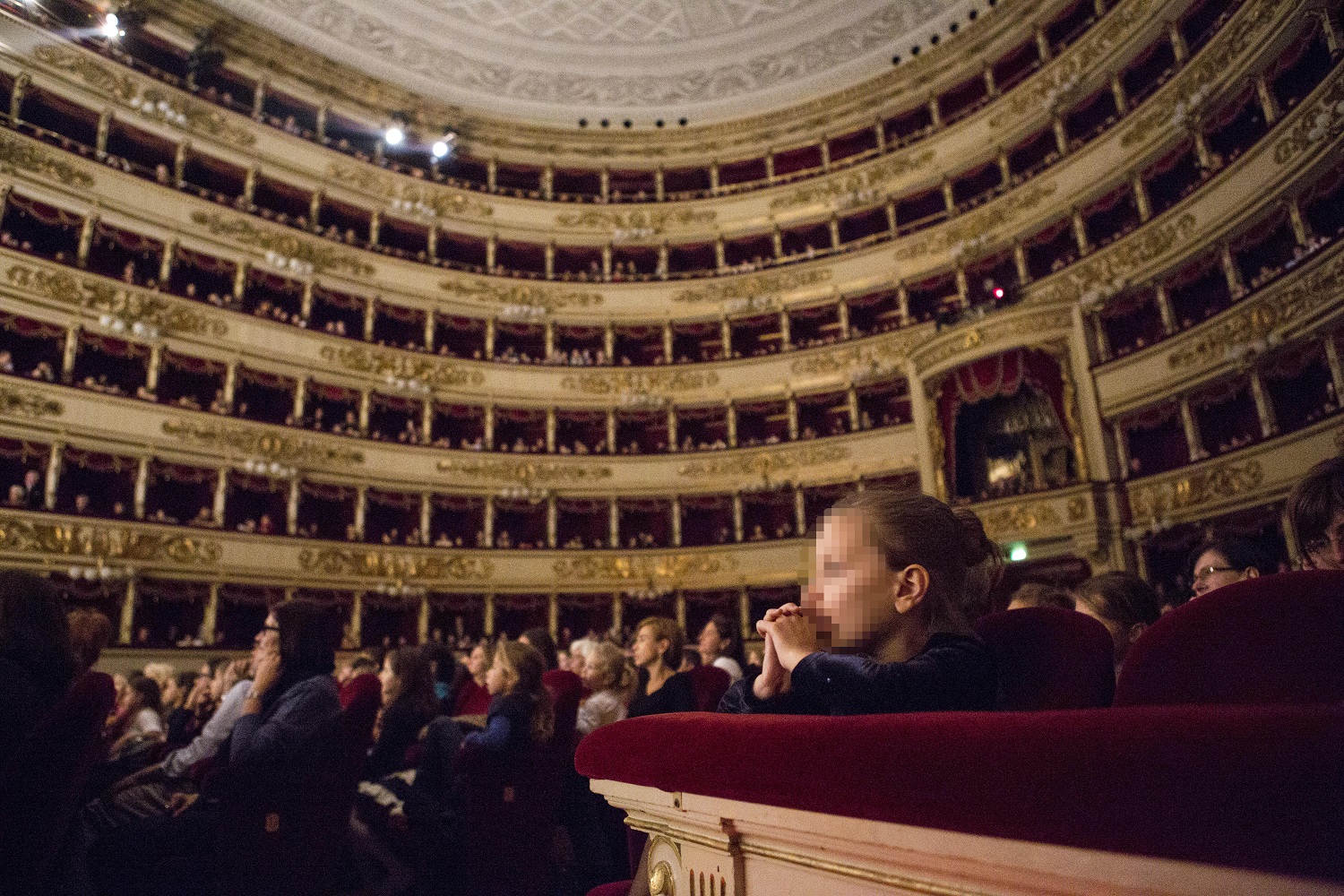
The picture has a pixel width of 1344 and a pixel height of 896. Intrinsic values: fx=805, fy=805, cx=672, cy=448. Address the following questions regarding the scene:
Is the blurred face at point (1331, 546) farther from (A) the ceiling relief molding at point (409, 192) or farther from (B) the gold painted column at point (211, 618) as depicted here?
(A) the ceiling relief molding at point (409, 192)

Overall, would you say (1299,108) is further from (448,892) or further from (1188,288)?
(448,892)

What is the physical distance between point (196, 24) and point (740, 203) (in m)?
10.6

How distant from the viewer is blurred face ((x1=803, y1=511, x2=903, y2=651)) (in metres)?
1.31

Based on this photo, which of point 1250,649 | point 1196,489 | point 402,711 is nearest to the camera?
Answer: point 1250,649

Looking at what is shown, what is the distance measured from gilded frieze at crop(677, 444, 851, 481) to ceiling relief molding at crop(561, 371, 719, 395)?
5.33ft

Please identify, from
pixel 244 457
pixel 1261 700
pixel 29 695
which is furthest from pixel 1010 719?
pixel 244 457

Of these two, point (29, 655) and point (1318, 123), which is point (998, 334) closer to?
point (1318, 123)

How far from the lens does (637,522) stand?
1633 centimetres

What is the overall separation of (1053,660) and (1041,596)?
6.27 ft

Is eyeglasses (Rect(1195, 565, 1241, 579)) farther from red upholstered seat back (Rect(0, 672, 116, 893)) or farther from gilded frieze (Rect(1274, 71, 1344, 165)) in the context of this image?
gilded frieze (Rect(1274, 71, 1344, 165))

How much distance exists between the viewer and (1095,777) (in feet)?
2.03

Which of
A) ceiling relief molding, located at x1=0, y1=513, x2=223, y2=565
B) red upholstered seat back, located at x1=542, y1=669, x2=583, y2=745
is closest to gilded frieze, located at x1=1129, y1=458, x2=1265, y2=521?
red upholstered seat back, located at x1=542, y1=669, x2=583, y2=745

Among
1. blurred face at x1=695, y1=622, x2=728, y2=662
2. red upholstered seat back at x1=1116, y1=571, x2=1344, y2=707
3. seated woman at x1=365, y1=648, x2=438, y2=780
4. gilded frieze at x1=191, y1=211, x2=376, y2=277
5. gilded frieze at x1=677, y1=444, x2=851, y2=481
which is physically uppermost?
gilded frieze at x1=191, y1=211, x2=376, y2=277

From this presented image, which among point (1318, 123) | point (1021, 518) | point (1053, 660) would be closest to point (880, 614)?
point (1053, 660)
